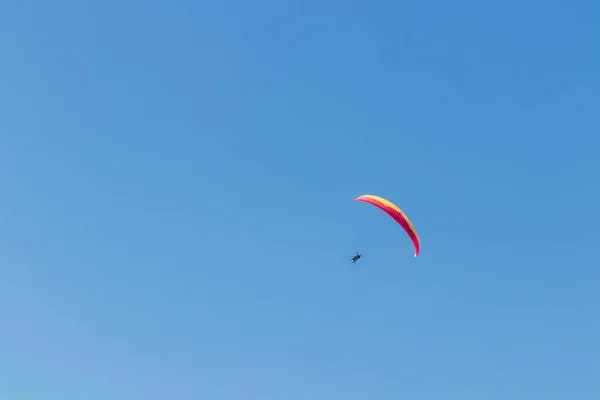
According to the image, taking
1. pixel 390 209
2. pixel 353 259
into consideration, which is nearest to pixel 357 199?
pixel 390 209

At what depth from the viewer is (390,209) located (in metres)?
123

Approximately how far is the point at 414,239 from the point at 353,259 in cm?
1601

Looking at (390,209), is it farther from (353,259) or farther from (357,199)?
(353,259)

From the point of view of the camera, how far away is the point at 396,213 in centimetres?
12250

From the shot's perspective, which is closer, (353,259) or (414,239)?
(414,239)

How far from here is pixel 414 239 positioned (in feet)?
409

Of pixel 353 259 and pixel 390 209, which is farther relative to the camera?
pixel 353 259

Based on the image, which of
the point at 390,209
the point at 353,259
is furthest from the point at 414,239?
the point at 353,259

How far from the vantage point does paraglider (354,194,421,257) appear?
12256 centimetres

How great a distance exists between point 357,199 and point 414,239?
991 cm

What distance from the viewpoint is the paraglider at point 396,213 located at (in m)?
123

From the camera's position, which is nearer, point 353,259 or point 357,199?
point 357,199

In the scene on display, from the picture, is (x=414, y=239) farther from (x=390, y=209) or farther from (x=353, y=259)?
(x=353, y=259)
